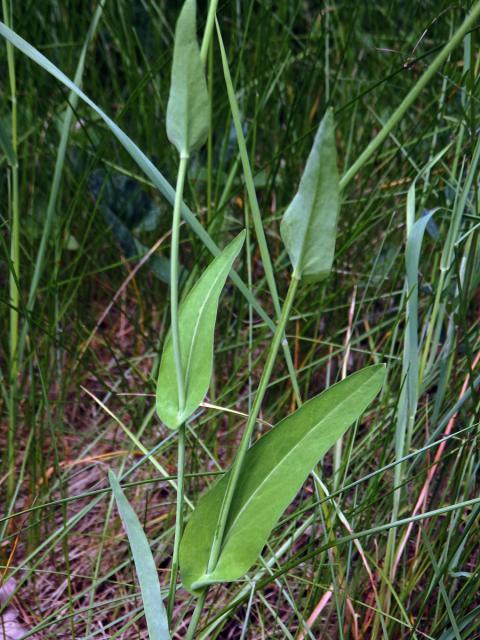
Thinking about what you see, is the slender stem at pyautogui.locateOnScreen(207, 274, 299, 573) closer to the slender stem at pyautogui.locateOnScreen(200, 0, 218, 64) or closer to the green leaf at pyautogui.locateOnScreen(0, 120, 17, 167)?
the slender stem at pyautogui.locateOnScreen(200, 0, 218, 64)

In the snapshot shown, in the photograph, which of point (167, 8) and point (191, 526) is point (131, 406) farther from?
point (167, 8)

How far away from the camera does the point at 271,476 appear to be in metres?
0.64

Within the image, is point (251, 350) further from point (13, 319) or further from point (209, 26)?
point (209, 26)

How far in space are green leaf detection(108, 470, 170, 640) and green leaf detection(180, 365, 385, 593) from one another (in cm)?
3

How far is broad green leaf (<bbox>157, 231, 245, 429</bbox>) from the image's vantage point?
2.16ft

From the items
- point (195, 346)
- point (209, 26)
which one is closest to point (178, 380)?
point (195, 346)

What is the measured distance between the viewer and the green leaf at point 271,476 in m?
0.62

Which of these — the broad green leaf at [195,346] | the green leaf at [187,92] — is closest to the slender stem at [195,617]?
the broad green leaf at [195,346]

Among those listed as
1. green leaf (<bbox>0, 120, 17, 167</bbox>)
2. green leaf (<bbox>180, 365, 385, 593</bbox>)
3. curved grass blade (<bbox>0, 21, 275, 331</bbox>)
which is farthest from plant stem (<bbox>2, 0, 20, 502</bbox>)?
green leaf (<bbox>180, 365, 385, 593</bbox>)

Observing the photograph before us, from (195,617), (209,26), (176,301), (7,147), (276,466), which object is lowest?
(195,617)

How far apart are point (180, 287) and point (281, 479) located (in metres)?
0.55

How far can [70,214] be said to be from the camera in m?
1.03

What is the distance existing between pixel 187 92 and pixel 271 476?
Answer: 338mm

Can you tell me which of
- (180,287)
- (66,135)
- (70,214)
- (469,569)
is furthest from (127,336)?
(469,569)
